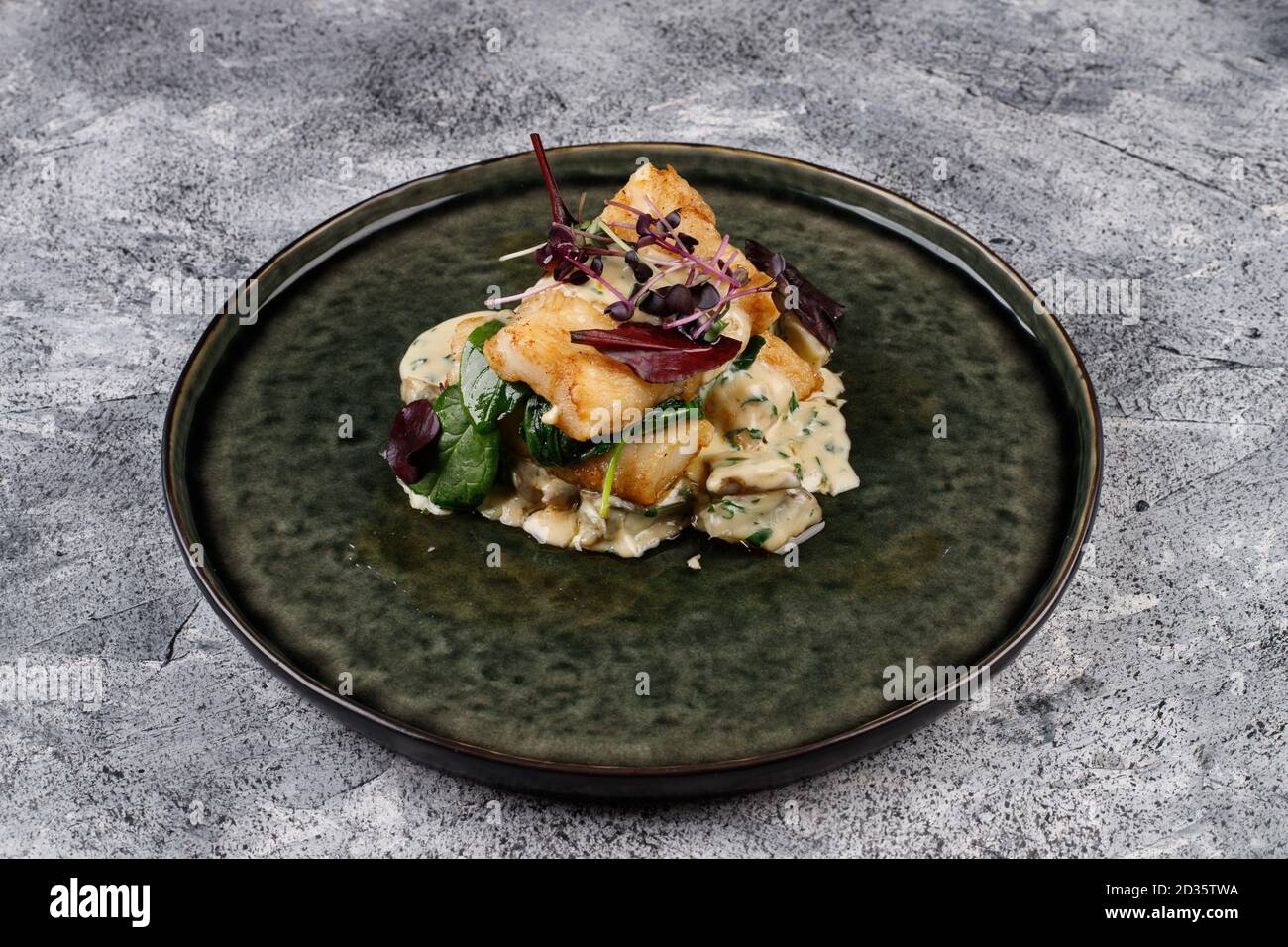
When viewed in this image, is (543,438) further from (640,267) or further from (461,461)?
(640,267)

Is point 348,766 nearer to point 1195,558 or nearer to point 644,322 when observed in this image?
point 644,322

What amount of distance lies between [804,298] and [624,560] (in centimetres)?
106

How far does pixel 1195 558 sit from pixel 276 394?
9.17 feet

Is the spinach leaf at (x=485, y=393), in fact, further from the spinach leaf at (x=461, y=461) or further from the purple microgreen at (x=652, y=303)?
the purple microgreen at (x=652, y=303)

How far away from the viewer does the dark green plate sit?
3.35 meters

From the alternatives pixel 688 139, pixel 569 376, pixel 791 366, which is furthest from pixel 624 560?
pixel 688 139

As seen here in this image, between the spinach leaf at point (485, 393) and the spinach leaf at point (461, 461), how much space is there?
0.9 inches

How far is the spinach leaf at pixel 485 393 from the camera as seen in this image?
387 cm

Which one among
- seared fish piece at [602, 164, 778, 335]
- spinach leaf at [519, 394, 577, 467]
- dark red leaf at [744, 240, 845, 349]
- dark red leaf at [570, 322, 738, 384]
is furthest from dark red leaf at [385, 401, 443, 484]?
dark red leaf at [744, 240, 845, 349]

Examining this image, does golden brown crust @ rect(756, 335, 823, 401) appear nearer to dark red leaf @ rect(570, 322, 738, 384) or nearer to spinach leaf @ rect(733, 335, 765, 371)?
spinach leaf @ rect(733, 335, 765, 371)

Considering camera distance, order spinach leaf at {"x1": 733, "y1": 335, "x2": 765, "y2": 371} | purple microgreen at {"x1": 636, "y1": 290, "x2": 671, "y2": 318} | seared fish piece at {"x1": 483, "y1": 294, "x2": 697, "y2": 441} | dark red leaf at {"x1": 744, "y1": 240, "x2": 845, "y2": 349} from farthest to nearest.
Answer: dark red leaf at {"x1": 744, "y1": 240, "x2": 845, "y2": 349}
spinach leaf at {"x1": 733, "y1": 335, "x2": 765, "y2": 371}
purple microgreen at {"x1": 636, "y1": 290, "x2": 671, "y2": 318}
seared fish piece at {"x1": 483, "y1": 294, "x2": 697, "y2": 441}

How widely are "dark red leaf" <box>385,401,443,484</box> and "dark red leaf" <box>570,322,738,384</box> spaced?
0.49 metres

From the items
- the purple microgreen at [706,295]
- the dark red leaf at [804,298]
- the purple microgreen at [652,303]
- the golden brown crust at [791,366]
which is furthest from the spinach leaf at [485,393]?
the dark red leaf at [804,298]

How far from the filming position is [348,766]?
144 inches
